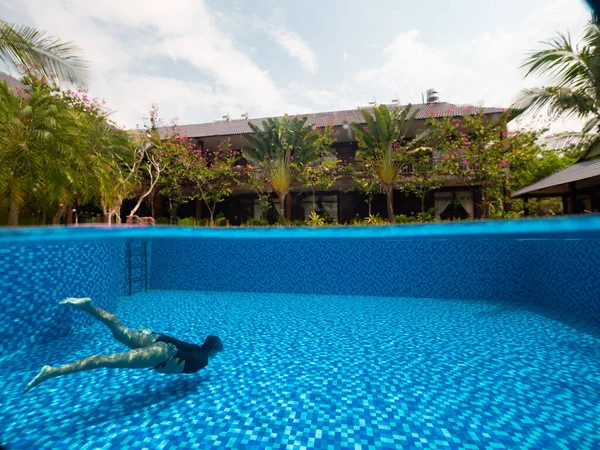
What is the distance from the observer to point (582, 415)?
12.5 feet

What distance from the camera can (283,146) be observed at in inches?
613

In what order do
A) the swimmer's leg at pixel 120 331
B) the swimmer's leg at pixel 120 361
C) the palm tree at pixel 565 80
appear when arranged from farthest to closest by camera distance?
the palm tree at pixel 565 80
the swimmer's leg at pixel 120 331
the swimmer's leg at pixel 120 361

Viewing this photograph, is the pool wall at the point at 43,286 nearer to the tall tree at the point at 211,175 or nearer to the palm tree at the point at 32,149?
the palm tree at the point at 32,149

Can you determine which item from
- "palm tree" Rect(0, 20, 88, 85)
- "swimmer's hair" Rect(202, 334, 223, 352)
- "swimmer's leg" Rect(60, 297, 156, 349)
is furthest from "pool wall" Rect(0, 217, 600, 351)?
"palm tree" Rect(0, 20, 88, 85)

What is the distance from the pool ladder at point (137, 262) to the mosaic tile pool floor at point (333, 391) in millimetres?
3680

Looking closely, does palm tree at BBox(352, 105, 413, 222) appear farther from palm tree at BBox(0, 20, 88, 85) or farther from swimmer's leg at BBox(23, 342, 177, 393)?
swimmer's leg at BBox(23, 342, 177, 393)

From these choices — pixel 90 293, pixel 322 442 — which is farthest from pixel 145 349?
pixel 90 293

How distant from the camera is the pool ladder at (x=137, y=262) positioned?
10578mm

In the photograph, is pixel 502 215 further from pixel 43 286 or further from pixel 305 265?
pixel 43 286

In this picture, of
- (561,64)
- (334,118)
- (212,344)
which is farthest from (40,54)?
(334,118)

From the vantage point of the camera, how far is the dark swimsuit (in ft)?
14.9

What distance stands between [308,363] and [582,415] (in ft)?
11.9

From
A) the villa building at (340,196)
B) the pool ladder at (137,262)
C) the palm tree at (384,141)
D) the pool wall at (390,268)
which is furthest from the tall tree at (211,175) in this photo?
the palm tree at (384,141)

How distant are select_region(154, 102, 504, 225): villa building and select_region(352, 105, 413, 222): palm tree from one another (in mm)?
3682
